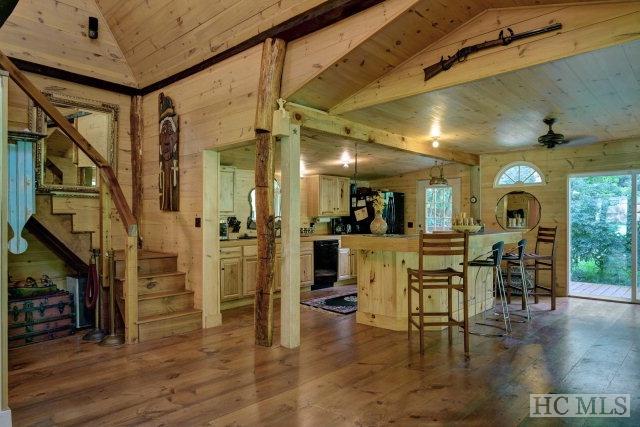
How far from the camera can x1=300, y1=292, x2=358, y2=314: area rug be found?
17.4ft

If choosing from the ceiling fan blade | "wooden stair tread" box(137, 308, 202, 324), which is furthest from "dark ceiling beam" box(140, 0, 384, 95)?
the ceiling fan blade

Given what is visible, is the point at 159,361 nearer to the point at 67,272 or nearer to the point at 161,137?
the point at 67,272

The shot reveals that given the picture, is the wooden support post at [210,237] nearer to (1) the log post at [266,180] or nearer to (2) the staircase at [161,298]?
(2) the staircase at [161,298]

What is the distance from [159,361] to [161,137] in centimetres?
278

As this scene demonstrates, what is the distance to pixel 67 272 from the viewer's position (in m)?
4.90

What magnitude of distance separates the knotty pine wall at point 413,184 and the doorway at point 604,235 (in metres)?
1.64

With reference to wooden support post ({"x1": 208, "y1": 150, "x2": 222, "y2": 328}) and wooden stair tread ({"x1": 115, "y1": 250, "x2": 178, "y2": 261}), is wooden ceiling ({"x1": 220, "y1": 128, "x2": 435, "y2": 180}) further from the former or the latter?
wooden stair tread ({"x1": 115, "y1": 250, "x2": 178, "y2": 261})

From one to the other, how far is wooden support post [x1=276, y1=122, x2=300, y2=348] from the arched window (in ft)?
14.4

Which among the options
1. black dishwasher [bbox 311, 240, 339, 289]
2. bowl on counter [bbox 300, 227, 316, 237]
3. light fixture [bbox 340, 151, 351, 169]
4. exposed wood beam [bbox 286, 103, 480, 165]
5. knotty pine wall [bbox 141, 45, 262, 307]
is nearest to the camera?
exposed wood beam [bbox 286, 103, 480, 165]

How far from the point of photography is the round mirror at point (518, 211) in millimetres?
6484

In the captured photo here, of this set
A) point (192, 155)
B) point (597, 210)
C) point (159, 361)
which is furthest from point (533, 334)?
point (192, 155)

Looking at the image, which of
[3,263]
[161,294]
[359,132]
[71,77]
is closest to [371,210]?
[359,132]

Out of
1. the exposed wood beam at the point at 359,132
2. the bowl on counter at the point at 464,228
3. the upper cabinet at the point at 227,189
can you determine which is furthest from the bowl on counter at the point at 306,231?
the bowl on counter at the point at 464,228

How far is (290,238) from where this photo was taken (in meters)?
3.81
